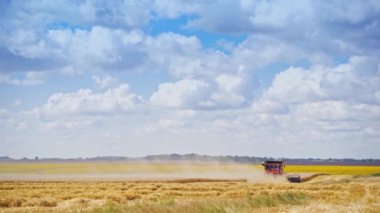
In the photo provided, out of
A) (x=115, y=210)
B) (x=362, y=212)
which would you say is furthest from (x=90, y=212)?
(x=362, y=212)

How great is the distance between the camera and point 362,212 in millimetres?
24672

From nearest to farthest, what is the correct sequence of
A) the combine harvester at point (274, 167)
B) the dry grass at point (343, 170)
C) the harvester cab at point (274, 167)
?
the combine harvester at point (274, 167) < the harvester cab at point (274, 167) < the dry grass at point (343, 170)

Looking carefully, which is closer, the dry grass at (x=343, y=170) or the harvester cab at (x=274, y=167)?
the harvester cab at (x=274, y=167)

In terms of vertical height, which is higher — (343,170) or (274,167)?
(274,167)

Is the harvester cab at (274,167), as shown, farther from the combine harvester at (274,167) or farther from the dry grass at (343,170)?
the dry grass at (343,170)

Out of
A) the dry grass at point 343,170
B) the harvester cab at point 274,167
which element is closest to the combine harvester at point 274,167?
the harvester cab at point 274,167

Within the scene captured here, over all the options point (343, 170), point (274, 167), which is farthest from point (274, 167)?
point (343, 170)

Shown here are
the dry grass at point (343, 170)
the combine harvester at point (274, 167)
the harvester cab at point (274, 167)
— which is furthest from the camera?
the dry grass at point (343, 170)

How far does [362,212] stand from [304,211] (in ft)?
8.59

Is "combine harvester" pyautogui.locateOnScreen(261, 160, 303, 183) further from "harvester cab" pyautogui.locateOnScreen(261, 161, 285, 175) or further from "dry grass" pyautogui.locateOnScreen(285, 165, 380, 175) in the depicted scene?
"dry grass" pyautogui.locateOnScreen(285, 165, 380, 175)

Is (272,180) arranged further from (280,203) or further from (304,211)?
(304,211)

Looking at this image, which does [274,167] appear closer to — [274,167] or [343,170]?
[274,167]

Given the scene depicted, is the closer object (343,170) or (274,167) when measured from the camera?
(274,167)

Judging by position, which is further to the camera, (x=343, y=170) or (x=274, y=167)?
(x=343, y=170)
